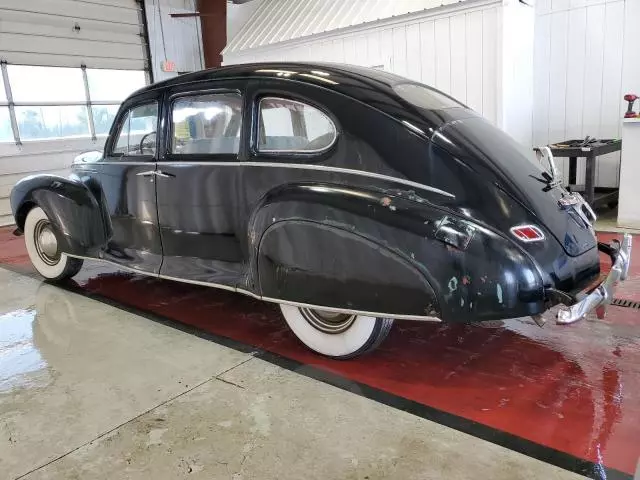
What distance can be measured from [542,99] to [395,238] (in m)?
5.53

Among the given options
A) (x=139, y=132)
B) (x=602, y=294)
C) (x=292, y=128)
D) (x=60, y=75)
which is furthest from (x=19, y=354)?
(x=60, y=75)

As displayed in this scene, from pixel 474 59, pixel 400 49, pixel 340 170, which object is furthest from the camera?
pixel 400 49

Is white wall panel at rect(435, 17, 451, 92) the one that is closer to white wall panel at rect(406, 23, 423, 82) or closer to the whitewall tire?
white wall panel at rect(406, 23, 423, 82)

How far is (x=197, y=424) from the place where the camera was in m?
2.46

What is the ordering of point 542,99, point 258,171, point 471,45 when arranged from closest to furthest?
point 258,171 < point 471,45 < point 542,99

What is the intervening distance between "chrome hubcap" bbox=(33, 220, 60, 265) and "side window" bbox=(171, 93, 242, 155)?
6.00 ft

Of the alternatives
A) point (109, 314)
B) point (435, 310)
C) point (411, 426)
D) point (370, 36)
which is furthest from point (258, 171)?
point (370, 36)

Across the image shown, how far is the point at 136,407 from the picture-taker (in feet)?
8.71

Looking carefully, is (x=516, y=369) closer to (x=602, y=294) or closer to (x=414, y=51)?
(x=602, y=294)

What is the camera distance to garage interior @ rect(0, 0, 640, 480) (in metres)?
2.19

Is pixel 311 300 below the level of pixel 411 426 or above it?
above

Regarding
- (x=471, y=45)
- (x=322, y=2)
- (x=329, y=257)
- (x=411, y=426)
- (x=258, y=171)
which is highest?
(x=322, y=2)

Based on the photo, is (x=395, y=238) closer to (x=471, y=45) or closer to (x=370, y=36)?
(x=471, y=45)

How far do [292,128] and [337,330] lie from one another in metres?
1.20
